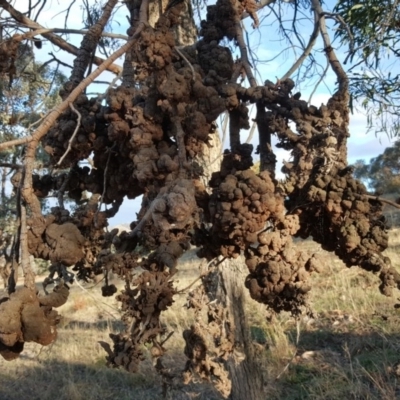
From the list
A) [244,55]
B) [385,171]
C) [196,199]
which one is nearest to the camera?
[196,199]

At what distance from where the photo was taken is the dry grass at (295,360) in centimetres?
459

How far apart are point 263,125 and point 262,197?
26 cm

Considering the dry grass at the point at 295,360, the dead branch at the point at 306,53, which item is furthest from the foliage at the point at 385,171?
the dead branch at the point at 306,53

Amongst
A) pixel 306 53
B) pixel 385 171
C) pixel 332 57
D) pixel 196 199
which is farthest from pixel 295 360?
pixel 385 171

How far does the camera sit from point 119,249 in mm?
1218

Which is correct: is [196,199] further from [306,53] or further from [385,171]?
[385,171]

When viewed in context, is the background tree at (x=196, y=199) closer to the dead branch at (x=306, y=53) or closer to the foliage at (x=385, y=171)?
the dead branch at (x=306, y=53)

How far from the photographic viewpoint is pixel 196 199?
1175 millimetres

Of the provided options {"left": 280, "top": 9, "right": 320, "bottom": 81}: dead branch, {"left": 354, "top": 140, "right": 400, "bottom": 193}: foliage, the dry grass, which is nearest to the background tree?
{"left": 280, "top": 9, "right": 320, "bottom": 81}: dead branch

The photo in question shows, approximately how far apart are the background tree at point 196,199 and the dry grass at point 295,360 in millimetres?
2806

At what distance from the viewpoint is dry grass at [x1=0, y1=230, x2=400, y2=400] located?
4586mm

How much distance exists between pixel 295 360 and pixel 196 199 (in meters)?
4.60

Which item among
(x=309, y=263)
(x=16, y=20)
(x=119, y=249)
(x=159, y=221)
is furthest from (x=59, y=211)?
(x=16, y=20)

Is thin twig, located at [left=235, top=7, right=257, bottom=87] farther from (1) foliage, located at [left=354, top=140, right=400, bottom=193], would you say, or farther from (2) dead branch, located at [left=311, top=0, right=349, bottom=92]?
(1) foliage, located at [left=354, top=140, right=400, bottom=193]
